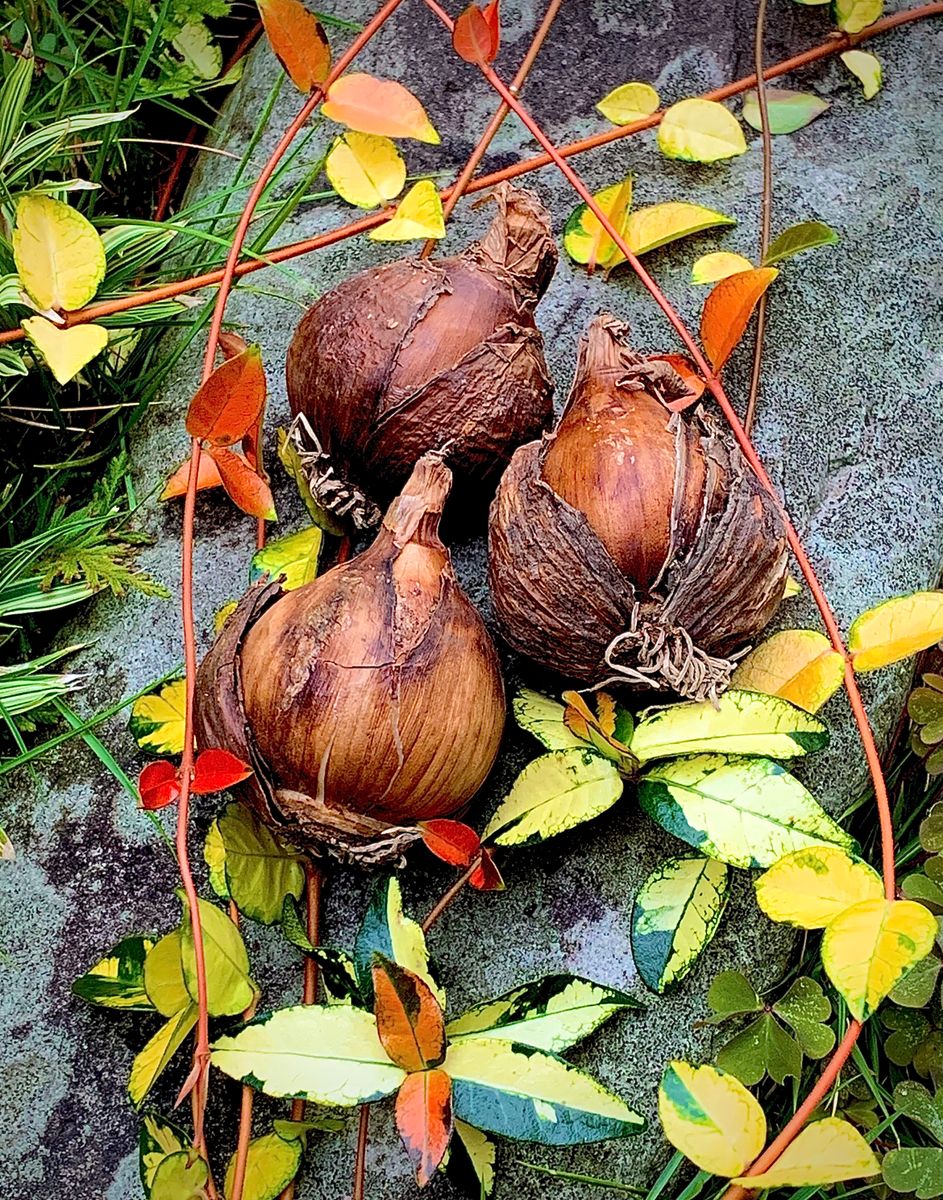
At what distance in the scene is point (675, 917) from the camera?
89 centimetres

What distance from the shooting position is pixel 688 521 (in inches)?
33.6

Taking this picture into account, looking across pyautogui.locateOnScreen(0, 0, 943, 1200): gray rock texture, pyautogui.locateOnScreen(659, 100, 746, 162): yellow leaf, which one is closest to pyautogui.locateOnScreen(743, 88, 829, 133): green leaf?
pyautogui.locateOnScreen(0, 0, 943, 1200): gray rock texture

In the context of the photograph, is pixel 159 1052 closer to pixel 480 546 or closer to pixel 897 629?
pixel 480 546

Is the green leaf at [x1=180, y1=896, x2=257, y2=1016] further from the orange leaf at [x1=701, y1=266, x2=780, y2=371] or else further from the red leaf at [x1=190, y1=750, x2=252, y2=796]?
the orange leaf at [x1=701, y1=266, x2=780, y2=371]

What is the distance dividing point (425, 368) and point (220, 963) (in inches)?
18.8

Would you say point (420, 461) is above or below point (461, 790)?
above

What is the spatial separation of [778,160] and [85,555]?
0.83 metres

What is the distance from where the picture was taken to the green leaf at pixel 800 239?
1.02 metres

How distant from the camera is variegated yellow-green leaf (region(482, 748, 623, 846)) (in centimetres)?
90

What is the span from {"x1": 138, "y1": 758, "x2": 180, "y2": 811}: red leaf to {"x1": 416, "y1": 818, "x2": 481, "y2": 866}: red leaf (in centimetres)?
18

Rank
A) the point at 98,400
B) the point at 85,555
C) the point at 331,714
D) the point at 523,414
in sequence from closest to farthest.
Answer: the point at 331,714 → the point at 523,414 → the point at 85,555 → the point at 98,400

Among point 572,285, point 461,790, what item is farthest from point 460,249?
point 461,790

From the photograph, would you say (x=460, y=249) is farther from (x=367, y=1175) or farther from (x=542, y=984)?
(x=367, y=1175)

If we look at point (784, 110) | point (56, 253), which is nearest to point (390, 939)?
point (56, 253)
